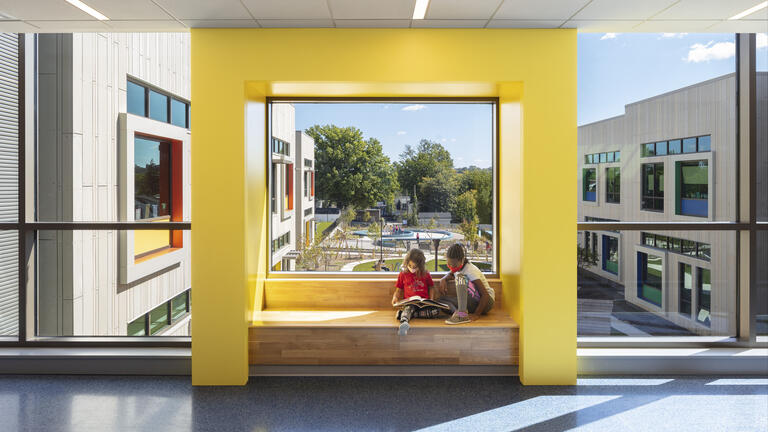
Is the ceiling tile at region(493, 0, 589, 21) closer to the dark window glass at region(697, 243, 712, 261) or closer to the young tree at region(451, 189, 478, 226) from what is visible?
the young tree at region(451, 189, 478, 226)

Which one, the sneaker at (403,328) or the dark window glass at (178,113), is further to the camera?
the dark window glass at (178,113)

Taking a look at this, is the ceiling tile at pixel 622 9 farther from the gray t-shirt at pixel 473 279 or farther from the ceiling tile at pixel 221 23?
the ceiling tile at pixel 221 23

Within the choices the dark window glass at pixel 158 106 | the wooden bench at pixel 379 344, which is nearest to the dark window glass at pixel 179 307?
the wooden bench at pixel 379 344

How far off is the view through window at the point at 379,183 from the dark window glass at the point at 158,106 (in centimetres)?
123

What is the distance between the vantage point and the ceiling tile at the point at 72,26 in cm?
364

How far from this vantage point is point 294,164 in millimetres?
4688

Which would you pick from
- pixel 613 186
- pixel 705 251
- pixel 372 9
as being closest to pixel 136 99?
pixel 372 9

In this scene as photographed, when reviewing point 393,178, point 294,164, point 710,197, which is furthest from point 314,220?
point 710,197

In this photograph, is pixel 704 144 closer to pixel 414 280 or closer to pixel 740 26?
pixel 740 26

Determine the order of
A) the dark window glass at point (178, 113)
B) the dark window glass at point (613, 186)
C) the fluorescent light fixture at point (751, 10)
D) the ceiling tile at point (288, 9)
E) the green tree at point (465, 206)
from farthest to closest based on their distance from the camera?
1. the dark window glass at point (178, 113)
2. the green tree at point (465, 206)
3. the dark window glass at point (613, 186)
4. the fluorescent light fixture at point (751, 10)
5. the ceiling tile at point (288, 9)

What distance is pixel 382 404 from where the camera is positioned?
11.2 ft

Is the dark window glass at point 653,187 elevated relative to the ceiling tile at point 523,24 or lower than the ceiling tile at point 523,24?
lower

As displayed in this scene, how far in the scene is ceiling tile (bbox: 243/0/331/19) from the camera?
322cm

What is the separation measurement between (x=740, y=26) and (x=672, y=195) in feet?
5.05
